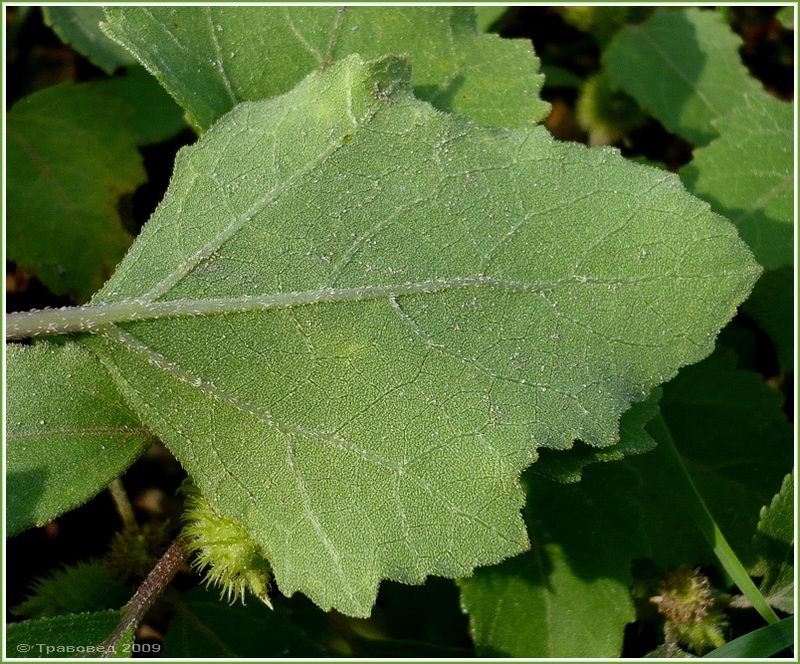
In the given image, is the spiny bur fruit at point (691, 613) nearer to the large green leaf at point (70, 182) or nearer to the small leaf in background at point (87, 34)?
the large green leaf at point (70, 182)

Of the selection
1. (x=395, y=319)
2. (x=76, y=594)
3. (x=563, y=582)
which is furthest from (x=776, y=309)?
(x=76, y=594)

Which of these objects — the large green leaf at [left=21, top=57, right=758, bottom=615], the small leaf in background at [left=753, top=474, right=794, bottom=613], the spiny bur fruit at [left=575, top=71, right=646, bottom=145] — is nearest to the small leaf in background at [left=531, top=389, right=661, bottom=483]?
the large green leaf at [left=21, top=57, right=758, bottom=615]

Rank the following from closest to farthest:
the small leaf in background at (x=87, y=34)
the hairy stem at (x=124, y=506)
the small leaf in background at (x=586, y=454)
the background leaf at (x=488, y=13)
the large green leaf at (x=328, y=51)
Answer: the small leaf in background at (x=586, y=454), the large green leaf at (x=328, y=51), the hairy stem at (x=124, y=506), the small leaf in background at (x=87, y=34), the background leaf at (x=488, y=13)

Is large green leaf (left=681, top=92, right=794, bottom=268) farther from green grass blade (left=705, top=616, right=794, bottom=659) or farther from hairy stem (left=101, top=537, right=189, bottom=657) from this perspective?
hairy stem (left=101, top=537, right=189, bottom=657)

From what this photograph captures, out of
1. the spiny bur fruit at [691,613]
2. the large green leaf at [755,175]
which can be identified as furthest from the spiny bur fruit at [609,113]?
the spiny bur fruit at [691,613]

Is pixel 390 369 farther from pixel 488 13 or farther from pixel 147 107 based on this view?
pixel 147 107

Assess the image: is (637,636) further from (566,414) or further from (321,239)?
(321,239)

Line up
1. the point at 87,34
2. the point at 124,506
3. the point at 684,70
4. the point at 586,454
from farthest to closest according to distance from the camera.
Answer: the point at 684,70
the point at 87,34
the point at 124,506
the point at 586,454

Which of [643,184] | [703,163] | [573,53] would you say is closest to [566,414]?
[643,184]
